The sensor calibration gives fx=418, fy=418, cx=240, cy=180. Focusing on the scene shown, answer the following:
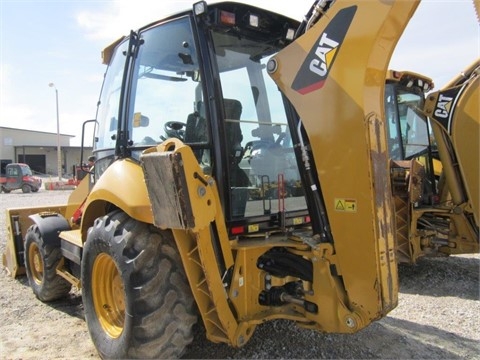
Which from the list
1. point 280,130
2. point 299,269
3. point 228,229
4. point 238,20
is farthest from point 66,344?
point 238,20

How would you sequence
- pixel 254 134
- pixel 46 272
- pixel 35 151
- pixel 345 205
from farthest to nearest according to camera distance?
pixel 35 151 < pixel 46 272 < pixel 254 134 < pixel 345 205

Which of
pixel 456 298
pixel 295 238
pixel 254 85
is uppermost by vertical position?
pixel 254 85

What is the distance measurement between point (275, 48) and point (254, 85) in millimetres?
330

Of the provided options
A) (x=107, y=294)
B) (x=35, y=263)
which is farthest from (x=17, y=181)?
(x=107, y=294)

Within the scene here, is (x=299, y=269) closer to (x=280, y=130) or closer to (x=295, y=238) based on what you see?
(x=295, y=238)

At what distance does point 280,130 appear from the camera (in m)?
3.27

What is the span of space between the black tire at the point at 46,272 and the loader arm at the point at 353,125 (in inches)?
124

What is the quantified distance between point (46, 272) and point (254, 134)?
2830 mm

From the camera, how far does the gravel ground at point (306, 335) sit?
3.26 metres

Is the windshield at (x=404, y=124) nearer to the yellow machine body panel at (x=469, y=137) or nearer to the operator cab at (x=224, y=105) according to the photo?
the yellow machine body panel at (x=469, y=137)

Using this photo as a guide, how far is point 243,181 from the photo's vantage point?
118 inches

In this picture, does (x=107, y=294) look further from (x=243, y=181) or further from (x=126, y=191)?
(x=243, y=181)

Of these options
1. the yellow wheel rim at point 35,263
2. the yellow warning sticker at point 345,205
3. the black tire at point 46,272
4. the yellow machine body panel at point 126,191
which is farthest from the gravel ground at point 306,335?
the yellow warning sticker at point 345,205

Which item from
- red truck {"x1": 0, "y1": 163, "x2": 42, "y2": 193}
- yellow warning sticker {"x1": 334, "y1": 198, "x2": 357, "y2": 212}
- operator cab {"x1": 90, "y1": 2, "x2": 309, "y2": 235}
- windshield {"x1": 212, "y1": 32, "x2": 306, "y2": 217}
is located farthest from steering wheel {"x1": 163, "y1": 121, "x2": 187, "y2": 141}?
red truck {"x1": 0, "y1": 163, "x2": 42, "y2": 193}
